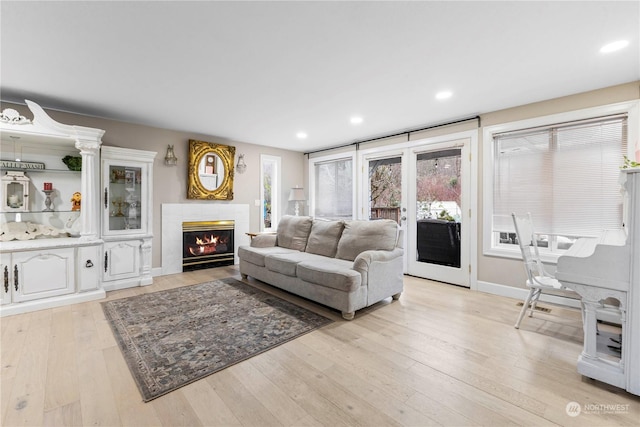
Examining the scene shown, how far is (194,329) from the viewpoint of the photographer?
8.20 ft

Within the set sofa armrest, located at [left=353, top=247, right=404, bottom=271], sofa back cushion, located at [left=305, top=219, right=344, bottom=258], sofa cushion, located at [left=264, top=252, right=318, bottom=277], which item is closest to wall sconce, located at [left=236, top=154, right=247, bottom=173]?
sofa back cushion, located at [left=305, top=219, right=344, bottom=258]

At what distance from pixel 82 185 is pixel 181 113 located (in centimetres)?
147

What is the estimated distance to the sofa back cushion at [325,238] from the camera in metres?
3.75

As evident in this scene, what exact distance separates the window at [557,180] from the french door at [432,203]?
363mm

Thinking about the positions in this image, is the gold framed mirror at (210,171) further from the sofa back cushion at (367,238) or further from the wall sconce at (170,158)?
the sofa back cushion at (367,238)

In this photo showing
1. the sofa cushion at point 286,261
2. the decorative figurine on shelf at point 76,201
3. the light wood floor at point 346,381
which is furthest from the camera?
the decorative figurine on shelf at point 76,201

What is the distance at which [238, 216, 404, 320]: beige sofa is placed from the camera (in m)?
2.82

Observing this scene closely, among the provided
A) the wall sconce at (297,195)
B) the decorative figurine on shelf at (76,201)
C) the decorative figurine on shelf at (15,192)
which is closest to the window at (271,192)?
the wall sconce at (297,195)

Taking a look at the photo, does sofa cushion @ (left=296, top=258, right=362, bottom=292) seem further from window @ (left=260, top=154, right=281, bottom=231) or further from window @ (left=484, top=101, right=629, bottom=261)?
window @ (left=260, top=154, right=281, bottom=231)

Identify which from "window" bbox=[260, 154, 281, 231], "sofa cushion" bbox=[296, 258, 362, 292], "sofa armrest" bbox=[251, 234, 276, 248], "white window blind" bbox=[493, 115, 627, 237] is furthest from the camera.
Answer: "window" bbox=[260, 154, 281, 231]

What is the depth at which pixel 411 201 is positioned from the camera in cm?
440

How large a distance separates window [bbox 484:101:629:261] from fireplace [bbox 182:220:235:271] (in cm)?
423

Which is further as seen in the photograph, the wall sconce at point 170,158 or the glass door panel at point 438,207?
the wall sconce at point 170,158

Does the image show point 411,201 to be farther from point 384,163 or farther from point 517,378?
point 517,378
